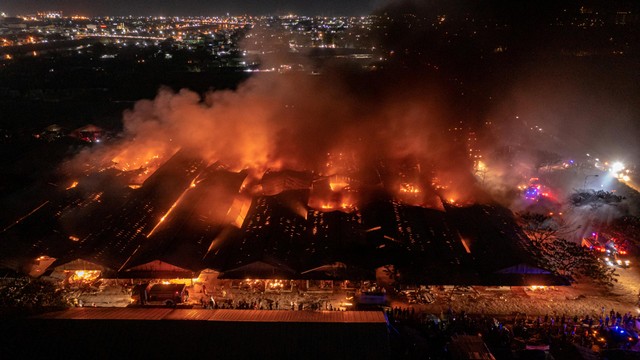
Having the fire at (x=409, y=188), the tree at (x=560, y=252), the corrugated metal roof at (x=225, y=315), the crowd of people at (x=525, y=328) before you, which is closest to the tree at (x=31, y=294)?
the corrugated metal roof at (x=225, y=315)

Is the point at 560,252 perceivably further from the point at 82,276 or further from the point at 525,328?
the point at 82,276

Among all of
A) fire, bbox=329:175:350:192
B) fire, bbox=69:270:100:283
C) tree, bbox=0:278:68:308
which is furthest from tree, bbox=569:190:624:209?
tree, bbox=0:278:68:308

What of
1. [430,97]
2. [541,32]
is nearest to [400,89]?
[430,97]

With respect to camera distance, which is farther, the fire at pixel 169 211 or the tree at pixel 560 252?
the fire at pixel 169 211

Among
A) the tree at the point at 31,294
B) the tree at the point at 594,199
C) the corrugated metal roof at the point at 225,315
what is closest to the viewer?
the corrugated metal roof at the point at 225,315

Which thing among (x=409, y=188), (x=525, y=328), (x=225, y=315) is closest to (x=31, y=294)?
(x=225, y=315)

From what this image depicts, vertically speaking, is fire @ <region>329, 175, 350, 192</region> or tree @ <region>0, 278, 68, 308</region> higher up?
fire @ <region>329, 175, 350, 192</region>

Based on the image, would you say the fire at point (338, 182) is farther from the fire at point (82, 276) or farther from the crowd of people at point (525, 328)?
the fire at point (82, 276)

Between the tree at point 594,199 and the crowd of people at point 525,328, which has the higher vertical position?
the tree at point 594,199

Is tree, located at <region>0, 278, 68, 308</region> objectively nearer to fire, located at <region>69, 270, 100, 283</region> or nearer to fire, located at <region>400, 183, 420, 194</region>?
fire, located at <region>69, 270, 100, 283</region>
